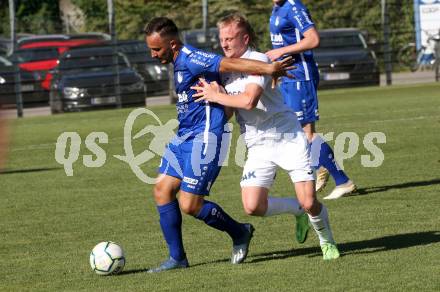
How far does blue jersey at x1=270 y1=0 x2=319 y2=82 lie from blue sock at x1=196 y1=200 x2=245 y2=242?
3.18 meters

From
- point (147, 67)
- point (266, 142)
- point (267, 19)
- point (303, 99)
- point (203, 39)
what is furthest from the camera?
point (267, 19)

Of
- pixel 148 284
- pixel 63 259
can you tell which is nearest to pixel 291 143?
pixel 148 284

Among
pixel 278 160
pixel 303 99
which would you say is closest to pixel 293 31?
pixel 303 99

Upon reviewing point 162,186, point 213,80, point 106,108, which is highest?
point 213,80

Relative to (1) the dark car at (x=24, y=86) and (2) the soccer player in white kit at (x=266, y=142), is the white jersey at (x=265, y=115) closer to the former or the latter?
(2) the soccer player in white kit at (x=266, y=142)

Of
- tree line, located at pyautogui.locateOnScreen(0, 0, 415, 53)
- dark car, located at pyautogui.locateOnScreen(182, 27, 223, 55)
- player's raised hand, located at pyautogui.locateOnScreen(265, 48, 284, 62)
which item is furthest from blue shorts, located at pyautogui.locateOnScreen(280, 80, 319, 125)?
tree line, located at pyautogui.locateOnScreen(0, 0, 415, 53)

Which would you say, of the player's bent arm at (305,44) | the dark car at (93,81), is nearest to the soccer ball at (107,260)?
the player's bent arm at (305,44)

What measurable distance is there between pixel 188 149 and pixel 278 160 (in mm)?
625

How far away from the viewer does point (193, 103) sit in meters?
7.36

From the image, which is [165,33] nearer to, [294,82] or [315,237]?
[315,237]

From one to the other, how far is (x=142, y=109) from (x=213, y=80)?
644 inches

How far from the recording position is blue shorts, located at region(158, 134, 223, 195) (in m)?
7.27

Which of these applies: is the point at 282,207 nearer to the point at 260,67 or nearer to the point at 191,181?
the point at 191,181

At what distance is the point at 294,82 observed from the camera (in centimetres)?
1052
